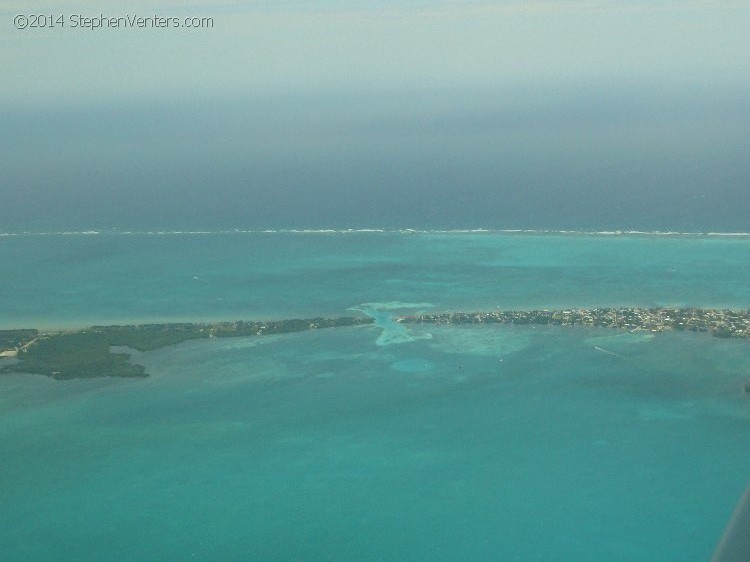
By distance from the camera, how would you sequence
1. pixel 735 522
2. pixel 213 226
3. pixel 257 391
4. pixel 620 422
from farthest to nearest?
pixel 213 226
pixel 257 391
pixel 620 422
pixel 735 522

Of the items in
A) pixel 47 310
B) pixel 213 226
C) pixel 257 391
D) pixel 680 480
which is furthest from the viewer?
pixel 213 226

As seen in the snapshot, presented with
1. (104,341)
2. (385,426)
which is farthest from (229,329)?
(385,426)

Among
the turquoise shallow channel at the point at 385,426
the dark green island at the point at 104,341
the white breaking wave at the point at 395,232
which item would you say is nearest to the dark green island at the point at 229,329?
the dark green island at the point at 104,341

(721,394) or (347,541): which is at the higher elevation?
(721,394)

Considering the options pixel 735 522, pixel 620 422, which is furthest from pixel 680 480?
pixel 735 522

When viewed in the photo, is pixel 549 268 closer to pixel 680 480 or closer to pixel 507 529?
pixel 680 480

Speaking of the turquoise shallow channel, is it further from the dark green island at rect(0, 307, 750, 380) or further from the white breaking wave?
the white breaking wave

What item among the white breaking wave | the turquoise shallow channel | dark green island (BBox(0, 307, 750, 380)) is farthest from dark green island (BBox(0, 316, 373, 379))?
the white breaking wave

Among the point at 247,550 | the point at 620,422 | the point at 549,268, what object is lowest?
the point at 247,550
